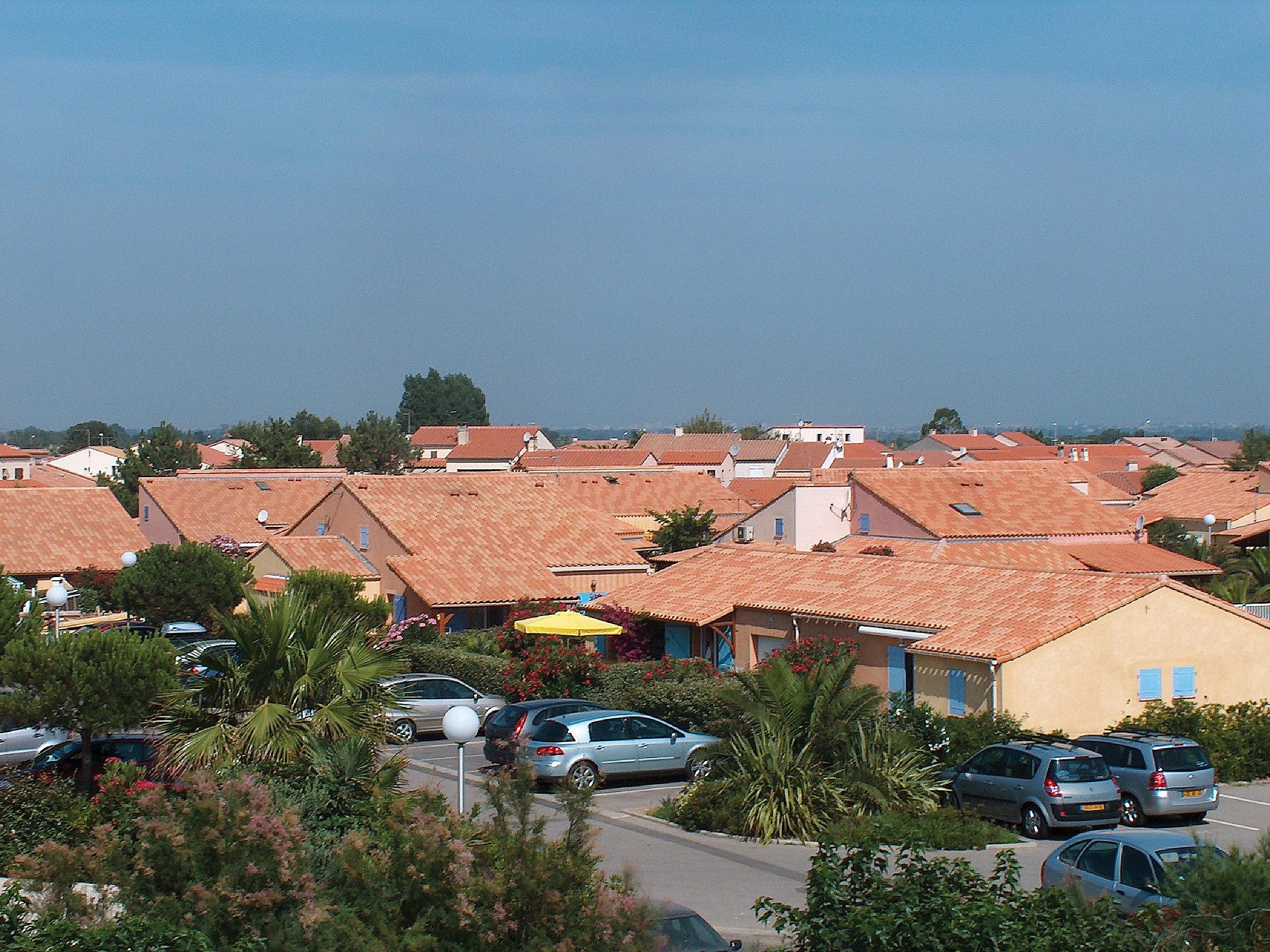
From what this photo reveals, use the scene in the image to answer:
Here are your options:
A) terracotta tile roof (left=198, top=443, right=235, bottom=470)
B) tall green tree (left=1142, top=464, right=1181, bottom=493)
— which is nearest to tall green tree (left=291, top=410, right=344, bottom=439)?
terracotta tile roof (left=198, top=443, right=235, bottom=470)

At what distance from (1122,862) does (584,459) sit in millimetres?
100763

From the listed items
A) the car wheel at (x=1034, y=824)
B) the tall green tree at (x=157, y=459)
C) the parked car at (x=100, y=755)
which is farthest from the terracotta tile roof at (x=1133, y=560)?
the tall green tree at (x=157, y=459)

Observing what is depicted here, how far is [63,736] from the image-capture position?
2555 cm

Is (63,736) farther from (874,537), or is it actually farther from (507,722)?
→ (874,537)

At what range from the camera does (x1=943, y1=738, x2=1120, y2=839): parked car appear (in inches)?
780

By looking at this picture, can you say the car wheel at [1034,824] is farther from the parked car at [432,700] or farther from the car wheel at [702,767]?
the parked car at [432,700]

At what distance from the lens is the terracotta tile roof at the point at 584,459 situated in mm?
112375

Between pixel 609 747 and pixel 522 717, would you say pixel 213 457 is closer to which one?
pixel 522 717

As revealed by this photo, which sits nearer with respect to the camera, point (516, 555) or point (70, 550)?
point (516, 555)

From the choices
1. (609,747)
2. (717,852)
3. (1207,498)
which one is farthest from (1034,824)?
(1207,498)

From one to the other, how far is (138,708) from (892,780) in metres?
10.5

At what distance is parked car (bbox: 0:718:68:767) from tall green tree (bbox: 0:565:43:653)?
1550 millimetres

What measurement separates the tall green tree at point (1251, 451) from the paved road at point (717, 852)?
9279cm

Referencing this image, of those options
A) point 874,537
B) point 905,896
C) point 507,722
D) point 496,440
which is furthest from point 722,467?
point 905,896
